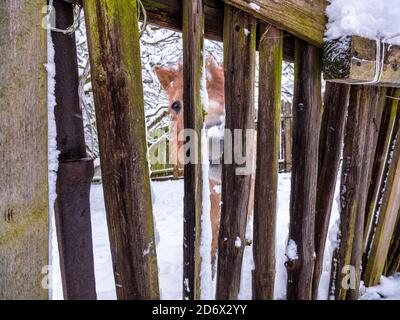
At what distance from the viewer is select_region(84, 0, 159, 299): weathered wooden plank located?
104 cm

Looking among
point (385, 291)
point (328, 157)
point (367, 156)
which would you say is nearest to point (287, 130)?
point (385, 291)

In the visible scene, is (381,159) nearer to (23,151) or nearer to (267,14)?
(267,14)

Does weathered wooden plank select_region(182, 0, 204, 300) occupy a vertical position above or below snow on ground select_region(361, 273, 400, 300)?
above

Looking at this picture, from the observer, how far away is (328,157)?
1.87 m

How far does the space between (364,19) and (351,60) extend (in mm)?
240

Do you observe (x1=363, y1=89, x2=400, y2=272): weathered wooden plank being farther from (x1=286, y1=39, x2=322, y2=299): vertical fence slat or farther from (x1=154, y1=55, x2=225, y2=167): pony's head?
(x1=154, y1=55, x2=225, y2=167): pony's head

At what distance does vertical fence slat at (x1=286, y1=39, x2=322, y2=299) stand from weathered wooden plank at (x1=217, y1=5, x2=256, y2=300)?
32cm

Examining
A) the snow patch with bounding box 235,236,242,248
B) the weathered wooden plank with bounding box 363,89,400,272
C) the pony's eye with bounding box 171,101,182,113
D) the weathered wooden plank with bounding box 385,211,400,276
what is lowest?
the weathered wooden plank with bounding box 385,211,400,276

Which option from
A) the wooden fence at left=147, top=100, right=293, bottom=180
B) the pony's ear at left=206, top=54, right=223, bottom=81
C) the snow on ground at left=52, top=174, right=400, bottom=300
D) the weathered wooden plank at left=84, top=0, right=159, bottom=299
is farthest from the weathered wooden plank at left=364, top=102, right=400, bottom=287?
the wooden fence at left=147, top=100, right=293, bottom=180

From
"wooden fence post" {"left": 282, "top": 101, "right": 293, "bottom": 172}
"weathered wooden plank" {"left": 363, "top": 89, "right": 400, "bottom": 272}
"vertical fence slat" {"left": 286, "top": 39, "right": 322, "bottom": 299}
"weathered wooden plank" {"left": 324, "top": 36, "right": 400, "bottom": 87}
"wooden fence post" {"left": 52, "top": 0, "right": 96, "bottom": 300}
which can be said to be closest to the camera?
"wooden fence post" {"left": 52, "top": 0, "right": 96, "bottom": 300}

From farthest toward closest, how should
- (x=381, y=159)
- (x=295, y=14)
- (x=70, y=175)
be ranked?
(x=381, y=159) < (x=295, y=14) < (x=70, y=175)

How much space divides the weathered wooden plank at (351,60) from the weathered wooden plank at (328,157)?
9.7 inches

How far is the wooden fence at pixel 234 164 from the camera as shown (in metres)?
0.94

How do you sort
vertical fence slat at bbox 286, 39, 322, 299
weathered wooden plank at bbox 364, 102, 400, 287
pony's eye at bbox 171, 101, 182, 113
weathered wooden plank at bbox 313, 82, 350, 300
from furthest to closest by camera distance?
pony's eye at bbox 171, 101, 182, 113 < weathered wooden plank at bbox 364, 102, 400, 287 < weathered wooden plank at bbox 313, 82, 350, 300 < vertical fence slat at bbox 286, 39, 322, 299
